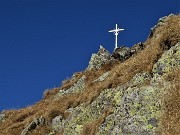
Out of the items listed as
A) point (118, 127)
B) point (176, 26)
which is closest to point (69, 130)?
point (118, 127)

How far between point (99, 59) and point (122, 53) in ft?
11.3

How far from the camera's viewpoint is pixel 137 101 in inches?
706

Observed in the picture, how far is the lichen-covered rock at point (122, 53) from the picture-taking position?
3138 cm

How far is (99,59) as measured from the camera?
115ft

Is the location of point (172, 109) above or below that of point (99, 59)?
below

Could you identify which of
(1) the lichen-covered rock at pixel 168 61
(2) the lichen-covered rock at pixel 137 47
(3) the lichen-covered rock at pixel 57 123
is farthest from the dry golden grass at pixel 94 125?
(2) the lichen-covered rock at pixel 137 47

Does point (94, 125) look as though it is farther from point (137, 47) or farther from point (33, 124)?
point (137, 47)

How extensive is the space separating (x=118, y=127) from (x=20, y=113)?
16.6m

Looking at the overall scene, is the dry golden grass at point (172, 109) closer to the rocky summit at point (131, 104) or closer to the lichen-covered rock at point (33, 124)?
the rocky summit at point (131, 104)

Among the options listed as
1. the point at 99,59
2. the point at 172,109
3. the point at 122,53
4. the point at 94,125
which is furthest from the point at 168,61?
the point at 99,59

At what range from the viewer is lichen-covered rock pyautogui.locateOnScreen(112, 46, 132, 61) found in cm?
3138

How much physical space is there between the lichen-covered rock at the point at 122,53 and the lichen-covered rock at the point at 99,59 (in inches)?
44.8

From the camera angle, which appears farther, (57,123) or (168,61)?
(57,123)

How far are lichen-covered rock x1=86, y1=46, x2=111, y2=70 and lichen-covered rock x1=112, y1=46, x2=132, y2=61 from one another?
1.14m
